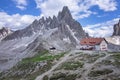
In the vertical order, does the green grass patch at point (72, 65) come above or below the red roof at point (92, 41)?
below

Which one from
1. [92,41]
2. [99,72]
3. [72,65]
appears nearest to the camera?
[99,72]

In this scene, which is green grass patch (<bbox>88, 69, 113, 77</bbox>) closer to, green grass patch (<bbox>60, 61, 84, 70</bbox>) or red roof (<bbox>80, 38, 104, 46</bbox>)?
green grass patch (<bbox>60, 61, 84, 70</bbox>)

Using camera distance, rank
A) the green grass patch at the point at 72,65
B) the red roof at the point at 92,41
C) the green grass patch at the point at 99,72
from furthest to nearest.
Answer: the red roof at the point at 92,41 < the green grass patch at the point at 72,65 < the green grass patch at the point at 99,72

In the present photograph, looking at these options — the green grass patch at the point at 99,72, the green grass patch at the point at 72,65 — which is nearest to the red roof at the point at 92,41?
the green grass patch at the point at 72,65

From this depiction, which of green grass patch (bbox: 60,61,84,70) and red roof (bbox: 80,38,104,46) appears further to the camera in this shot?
red roof (bbox: 80,38,104,46)

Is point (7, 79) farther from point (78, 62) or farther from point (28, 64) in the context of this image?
point (78, 62)

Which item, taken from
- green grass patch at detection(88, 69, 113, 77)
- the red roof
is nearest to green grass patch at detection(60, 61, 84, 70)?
green grass patch at detection(88, 69, 113, 77)

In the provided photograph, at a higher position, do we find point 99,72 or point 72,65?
point 72,65

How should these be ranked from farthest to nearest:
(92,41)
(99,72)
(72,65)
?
1. (92,41)
2. (72,65)
3. (99,72)

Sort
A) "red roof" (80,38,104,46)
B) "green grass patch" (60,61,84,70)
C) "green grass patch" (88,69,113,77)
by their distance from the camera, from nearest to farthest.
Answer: "green grass patch" (88,69,113,77)
"green grass patch" (60,61,84,70)
"red roof" (80,38,104,46)

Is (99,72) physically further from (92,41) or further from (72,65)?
(92,41)

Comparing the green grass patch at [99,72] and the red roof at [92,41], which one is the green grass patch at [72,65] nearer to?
the green grass patch at [99,72]

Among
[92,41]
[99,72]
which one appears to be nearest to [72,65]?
[99,72]

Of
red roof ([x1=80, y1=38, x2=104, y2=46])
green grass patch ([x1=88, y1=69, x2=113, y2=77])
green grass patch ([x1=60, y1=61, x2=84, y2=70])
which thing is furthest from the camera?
red roof ([x1=80, y1=38, x2=104, y2=46])
